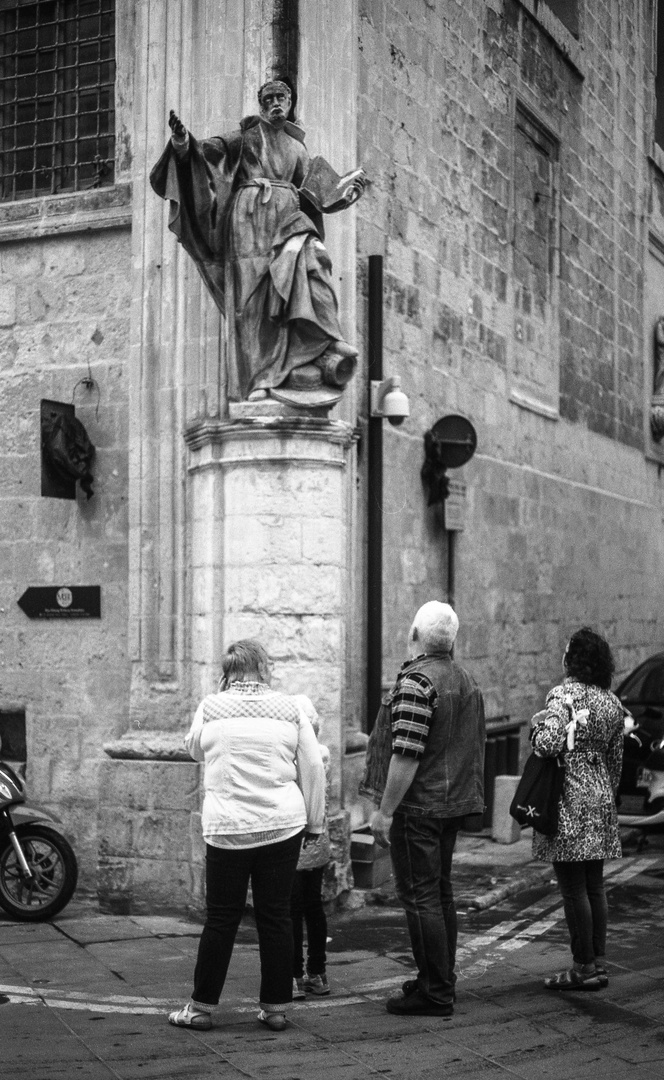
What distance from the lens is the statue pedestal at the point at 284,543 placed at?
349 inches

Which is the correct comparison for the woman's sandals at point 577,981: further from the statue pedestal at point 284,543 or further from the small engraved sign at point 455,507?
the small engraved sign at point 455,507

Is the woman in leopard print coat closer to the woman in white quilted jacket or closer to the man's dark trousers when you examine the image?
the man's dark trousers

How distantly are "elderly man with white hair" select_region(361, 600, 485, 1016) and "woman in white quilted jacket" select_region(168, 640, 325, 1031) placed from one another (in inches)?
17.0

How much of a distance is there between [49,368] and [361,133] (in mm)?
3064

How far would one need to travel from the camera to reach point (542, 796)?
279 inches

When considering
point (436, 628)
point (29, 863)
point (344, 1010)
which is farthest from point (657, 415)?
point (344, 1010)

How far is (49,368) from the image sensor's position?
1045 centimetres

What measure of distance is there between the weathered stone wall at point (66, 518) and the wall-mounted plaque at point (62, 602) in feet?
0.15

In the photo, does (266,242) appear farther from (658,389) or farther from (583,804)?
(658,389)

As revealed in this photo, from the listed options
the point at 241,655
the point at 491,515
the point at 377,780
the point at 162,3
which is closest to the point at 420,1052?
the point at 377,780

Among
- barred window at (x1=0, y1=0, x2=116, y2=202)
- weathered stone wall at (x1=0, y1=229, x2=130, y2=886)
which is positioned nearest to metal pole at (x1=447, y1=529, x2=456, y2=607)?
weathered stone wall at (x1=0, y1=229, x2=130, y2=886)

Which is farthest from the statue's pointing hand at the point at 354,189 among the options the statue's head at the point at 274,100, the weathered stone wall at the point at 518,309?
the weathered stone wall at the point at 518,309

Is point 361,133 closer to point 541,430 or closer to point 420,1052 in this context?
point 541,430

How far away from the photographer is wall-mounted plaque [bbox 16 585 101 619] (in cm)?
1017
